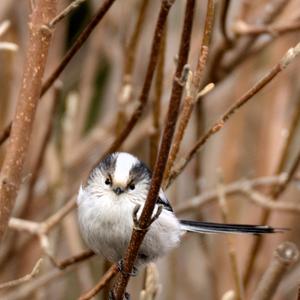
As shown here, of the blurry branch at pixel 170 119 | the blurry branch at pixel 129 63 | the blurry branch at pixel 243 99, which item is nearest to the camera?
the blurry branch at pixel 170 119

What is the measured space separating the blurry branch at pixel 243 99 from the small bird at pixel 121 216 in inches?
8.2

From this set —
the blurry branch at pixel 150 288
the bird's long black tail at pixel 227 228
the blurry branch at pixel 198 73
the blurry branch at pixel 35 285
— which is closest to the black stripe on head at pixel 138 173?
the bird's long black tail at pixel 227 228

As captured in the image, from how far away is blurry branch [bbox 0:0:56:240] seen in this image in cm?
135

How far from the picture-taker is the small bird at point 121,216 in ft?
5.69

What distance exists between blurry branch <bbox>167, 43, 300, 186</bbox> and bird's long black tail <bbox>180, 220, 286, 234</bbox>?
0.27 m

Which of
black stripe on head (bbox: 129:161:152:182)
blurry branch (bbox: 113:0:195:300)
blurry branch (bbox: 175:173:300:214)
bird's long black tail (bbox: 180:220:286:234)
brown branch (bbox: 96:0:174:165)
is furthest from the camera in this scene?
blurry branch (bbox: 175:173:300:214)

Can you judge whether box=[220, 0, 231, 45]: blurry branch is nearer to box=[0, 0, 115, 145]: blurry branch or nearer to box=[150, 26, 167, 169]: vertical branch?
box=[150, 26, 167, 169]: vertical branch

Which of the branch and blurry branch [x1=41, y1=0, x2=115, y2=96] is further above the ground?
blurry branch [x1=41, y1=0, x2=115, y2=96]

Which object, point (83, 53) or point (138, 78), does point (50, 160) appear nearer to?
point (138, 78)

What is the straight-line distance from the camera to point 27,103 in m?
1.35

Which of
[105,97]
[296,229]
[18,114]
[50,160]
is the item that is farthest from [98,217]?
[105,97]

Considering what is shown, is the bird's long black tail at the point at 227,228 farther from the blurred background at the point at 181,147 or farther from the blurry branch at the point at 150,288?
the blurred background at the point at 181,147

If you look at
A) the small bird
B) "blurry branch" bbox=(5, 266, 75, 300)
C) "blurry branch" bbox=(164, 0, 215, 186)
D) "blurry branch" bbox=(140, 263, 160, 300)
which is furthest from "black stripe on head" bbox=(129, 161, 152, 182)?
"blurry branch" bbox=(5, 266, 75, 300)

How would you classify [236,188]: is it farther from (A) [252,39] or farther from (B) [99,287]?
(B) [99,287]
